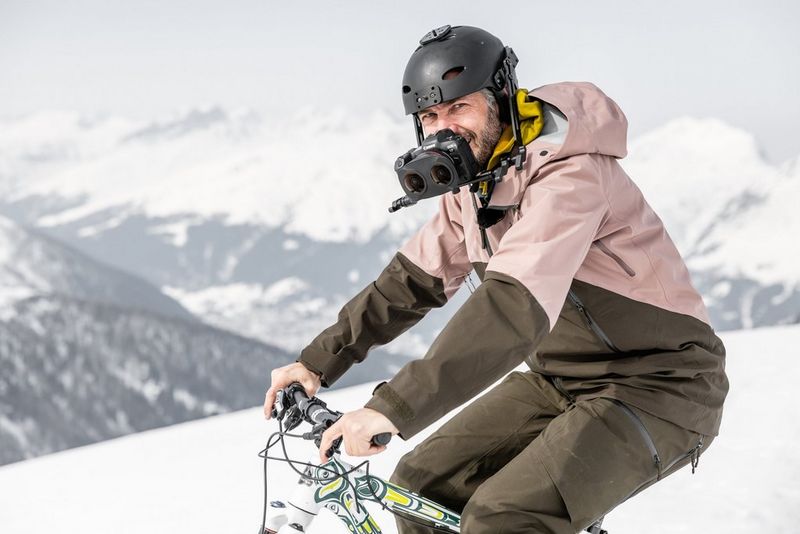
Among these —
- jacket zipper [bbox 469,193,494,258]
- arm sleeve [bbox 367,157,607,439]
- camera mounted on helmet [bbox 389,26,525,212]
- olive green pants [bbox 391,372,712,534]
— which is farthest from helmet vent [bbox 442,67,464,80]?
olive green pants [bbox 391,372,712,534]

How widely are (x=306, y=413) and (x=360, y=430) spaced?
0.38 meters

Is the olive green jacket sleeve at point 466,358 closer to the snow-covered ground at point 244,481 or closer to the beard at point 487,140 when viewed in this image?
the beard at point 487,140

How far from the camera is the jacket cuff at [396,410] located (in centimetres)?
221

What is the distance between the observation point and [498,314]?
231 cm

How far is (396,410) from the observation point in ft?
7.29

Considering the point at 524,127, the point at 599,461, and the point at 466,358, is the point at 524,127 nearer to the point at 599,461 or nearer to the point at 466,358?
the point at 466,358

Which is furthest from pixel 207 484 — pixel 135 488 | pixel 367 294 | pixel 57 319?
pixel 57 319

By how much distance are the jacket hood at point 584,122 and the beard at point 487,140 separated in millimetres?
193

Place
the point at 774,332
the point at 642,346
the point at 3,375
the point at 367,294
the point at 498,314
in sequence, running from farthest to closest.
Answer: the point at 3,375, the point at 774,332, the point at 367,294, the point at 642,346, the point at 498,314

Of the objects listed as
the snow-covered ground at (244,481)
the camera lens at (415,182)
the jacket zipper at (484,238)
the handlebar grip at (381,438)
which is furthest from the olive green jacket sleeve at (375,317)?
the snow-covered ground at (244,481)

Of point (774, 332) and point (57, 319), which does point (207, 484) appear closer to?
point (774, 332)

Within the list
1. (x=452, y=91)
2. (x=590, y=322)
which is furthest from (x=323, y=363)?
(x=452, y=91)

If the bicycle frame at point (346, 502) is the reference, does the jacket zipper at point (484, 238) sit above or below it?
above

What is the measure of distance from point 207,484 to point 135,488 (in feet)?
1.98
